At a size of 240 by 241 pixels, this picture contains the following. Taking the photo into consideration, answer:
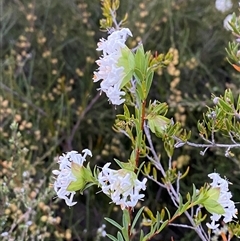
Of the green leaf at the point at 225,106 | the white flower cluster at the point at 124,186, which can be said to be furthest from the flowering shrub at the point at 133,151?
the green leaf at the point at 225,106

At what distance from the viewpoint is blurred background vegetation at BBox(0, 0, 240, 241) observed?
2279 millimetres

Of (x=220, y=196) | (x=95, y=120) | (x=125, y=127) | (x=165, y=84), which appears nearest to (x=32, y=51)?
(x=95, y=120)

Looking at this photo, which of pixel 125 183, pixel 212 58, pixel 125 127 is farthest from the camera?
pixel 212 58

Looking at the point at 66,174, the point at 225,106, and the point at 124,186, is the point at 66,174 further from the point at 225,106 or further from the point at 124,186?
the point at 225,106

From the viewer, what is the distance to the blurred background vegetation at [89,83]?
2279 millimetres

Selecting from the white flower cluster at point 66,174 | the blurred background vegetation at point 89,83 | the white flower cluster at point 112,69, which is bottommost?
the blurred background vegetation at point 89,83

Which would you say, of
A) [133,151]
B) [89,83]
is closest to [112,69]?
[133,151]

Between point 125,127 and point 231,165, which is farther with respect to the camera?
point 231,165

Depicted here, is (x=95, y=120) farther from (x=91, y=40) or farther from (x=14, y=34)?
(x=14, y=34)

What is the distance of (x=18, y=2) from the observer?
9.12ft

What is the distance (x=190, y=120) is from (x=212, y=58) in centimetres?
43

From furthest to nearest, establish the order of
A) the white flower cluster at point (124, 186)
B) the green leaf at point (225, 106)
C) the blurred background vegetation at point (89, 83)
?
the blurred background vegetation at point (89, 83), the green leaf at point (225, 106), the white flower cluster at point (124, 186)

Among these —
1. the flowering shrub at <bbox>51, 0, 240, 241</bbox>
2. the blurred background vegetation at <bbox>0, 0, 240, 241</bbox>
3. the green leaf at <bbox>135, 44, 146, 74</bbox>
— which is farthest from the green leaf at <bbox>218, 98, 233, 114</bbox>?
the blurred background vegetation at <bbox>0, 0, 240, 241</bbox>

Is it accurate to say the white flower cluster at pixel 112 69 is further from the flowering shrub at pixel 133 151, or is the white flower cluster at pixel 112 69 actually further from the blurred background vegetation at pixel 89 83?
the blurred background vegetation at pixel 89 83
